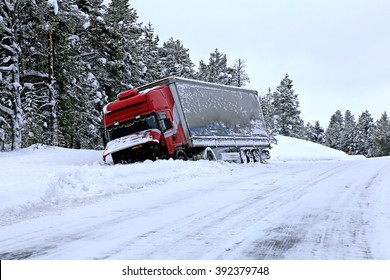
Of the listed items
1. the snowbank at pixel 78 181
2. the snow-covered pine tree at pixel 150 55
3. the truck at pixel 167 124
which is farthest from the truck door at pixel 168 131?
the snow-covered pine tree at pixel 150 55

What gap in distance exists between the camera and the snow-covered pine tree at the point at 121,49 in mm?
29375

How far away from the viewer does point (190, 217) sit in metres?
5.65

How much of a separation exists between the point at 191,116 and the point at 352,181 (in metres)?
7.93

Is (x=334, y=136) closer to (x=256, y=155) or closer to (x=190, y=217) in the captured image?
(x=256, y=155)

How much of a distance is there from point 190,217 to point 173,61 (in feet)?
131

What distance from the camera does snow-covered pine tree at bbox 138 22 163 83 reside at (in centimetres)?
4093

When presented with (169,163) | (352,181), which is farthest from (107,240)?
(169,163)

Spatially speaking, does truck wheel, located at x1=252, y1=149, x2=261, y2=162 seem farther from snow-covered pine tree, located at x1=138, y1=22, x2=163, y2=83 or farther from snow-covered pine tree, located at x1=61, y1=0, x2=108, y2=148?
snow-covered pine tree, located at x1=138, y1=22, x2=163, y2=83

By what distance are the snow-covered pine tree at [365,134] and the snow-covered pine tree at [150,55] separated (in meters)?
58.8

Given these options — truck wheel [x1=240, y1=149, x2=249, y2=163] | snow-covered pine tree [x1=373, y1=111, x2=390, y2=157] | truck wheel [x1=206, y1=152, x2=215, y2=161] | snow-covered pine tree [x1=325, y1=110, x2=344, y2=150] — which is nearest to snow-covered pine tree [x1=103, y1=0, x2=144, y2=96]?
truck wheel [x1=240, y1=149, x2=249, y2=163]

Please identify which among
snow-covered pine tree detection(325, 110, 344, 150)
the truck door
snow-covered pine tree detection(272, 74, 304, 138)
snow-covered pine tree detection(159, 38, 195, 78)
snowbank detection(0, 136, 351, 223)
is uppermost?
snow-covered pine tree detection(159, 38, 195, 78)

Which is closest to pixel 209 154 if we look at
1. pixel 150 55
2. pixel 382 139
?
pixel 150 55

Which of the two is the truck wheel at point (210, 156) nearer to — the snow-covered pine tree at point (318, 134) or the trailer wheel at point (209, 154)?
the trailer wheel at point (209, 154)

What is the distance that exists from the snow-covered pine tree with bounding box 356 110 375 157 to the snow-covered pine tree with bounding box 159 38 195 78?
55.1 metres
